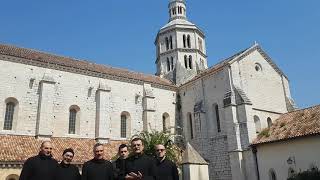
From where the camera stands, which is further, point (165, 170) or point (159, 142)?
point (159, 142)

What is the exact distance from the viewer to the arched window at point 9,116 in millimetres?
25250

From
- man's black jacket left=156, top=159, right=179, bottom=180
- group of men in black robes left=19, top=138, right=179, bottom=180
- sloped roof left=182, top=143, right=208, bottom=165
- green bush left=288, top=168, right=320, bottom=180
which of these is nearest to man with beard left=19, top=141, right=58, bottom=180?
group of men in black robes left=19, top=138, right=179, bottom=180

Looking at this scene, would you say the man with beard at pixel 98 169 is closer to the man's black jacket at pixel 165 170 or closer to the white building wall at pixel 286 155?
the man's black jacket at pixel 165 170

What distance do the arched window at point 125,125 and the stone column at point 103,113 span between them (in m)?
1.83

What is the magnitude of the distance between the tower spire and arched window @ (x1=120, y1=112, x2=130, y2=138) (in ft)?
57.2

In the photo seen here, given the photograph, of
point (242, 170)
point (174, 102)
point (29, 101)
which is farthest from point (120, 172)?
point (174, 102)

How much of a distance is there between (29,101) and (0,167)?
717cm

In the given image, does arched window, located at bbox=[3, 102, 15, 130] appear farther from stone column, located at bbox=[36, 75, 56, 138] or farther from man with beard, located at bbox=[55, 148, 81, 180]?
man with beard, located at bbox=[55, 148, 81, 180]

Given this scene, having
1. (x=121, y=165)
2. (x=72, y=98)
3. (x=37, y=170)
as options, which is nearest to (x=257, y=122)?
(x=72, y=98)

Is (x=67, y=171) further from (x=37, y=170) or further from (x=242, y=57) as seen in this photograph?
(x=242, y=57)

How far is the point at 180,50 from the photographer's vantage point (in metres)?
39.3

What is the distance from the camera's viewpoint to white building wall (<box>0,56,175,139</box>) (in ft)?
85.4

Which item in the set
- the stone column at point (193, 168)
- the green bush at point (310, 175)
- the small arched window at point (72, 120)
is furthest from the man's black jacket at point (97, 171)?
the small arched window at point (72, 120)

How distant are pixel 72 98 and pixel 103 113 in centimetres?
308
